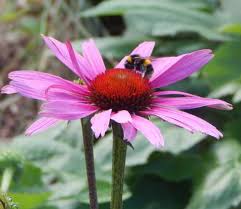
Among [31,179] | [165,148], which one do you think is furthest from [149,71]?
[165,148]

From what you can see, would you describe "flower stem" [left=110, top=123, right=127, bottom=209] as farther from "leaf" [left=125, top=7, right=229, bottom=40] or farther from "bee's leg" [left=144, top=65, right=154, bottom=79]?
"leaf" [left=125, top=7, right=229, bottom=40]

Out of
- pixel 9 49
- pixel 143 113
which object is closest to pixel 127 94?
pixel 143 113

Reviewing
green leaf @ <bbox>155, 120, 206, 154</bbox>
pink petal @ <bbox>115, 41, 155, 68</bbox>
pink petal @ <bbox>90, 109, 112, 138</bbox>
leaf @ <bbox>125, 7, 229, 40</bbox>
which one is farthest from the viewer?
leaf @ <bbox>125, 7, 229, 40</bbox>

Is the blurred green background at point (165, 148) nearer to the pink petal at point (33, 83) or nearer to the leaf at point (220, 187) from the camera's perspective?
the leaf at point (220, 187)

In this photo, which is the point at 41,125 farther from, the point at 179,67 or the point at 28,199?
the point at 28,199

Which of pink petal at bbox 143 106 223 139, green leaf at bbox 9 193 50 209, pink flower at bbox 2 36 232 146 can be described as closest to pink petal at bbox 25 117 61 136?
pink flower at bbox 2 36 232 146

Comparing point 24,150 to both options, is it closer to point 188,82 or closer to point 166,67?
point 188,82
